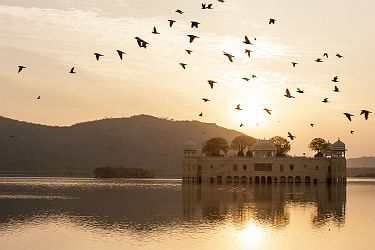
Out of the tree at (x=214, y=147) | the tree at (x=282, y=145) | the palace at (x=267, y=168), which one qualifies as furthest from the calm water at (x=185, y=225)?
the tree at (x=282, y=145)

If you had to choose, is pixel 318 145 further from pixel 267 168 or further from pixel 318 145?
pixel 267 168

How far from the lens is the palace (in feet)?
448

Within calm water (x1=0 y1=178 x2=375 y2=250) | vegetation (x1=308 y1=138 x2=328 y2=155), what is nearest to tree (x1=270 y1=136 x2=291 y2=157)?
vegetation (x1=308 y1=138 x2=328 y2=155)

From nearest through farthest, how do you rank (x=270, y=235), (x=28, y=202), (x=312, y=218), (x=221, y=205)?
1. (x=270, y=235)
2. (x=312, y=218)
3. (x=221, y=205)
4. (x=28, y=202)

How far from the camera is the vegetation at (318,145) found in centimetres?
16019

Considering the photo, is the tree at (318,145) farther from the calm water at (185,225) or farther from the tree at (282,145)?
the calm water at (185,225)

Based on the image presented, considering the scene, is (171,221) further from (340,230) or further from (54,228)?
(340,230)

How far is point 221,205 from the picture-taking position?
65.4 m

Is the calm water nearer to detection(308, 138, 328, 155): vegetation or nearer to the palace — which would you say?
the palace

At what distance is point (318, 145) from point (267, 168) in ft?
101

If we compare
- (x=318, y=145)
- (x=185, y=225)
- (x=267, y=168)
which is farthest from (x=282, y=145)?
(x=185, y=225)

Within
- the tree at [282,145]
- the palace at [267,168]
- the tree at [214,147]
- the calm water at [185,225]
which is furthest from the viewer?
the tree at [282,145]

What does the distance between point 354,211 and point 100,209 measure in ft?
88.2

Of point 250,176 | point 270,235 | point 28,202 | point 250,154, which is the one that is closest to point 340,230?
point 270,235
